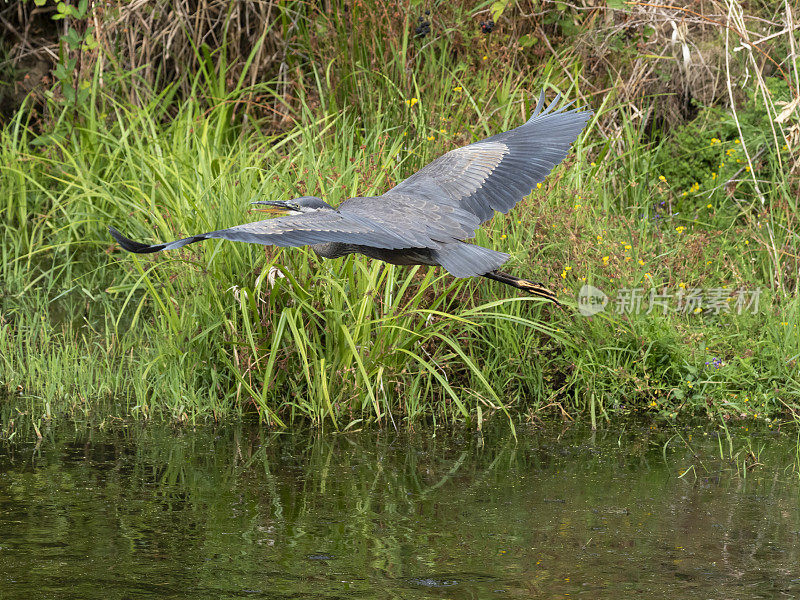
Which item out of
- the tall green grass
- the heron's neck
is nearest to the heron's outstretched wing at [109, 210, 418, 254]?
the heron's neck

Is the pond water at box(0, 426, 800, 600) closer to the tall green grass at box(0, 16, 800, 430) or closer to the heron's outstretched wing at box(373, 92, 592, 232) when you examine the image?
the tall green grass at box(0, 16, 800, 430)

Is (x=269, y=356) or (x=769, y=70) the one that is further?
(x=769, y=70)

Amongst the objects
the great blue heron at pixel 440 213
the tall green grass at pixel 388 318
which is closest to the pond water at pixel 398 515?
the tall green grass at pixel 388 318

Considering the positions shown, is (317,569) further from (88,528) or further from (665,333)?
(665,333)

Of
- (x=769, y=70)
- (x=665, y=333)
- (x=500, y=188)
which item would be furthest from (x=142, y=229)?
(x=769, y=70)

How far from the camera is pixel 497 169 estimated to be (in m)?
3.76

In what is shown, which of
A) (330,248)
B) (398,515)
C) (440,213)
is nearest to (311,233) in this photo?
(330,248)

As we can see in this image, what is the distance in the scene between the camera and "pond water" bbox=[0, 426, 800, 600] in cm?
280

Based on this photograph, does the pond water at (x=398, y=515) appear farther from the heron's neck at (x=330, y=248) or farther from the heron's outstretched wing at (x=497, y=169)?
the heron's outstretched wing at (x=497, y=169)

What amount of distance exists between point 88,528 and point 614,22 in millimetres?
4317

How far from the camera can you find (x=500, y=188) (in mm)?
3693

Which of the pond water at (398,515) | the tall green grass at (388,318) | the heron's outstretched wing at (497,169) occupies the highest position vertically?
the heron's outstretched wing at (497,169)

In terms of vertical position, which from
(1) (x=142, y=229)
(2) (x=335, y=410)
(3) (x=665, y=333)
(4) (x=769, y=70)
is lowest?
(2) (x=335, y=410)

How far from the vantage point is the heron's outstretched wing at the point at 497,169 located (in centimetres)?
363
